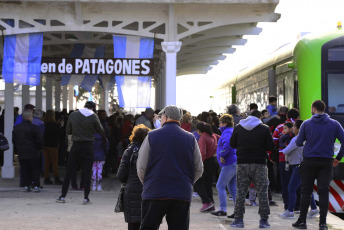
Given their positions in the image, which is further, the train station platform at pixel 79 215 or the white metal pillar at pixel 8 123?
the white metal pillar at pixel 8 123

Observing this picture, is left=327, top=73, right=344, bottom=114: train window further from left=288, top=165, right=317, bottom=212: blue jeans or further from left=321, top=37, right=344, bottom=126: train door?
left=288, top=165, right=317, bottom=212: blue jeans

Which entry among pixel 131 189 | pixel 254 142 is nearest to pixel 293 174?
pixel 254 142

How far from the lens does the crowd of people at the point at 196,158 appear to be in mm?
6445

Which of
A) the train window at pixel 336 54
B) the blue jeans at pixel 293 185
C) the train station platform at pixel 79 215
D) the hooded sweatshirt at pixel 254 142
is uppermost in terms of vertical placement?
the train window at pixel 336 54

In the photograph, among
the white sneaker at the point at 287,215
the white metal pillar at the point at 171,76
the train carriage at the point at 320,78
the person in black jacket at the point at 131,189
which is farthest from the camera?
the white metal pillar at the point at 171,76

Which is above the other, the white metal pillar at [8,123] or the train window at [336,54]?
the train window at [336,54]

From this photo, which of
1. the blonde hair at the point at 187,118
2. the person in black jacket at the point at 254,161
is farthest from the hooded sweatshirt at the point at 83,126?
the person in black jacket at the point at 254,161

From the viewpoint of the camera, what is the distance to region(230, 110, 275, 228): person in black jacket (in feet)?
32.3

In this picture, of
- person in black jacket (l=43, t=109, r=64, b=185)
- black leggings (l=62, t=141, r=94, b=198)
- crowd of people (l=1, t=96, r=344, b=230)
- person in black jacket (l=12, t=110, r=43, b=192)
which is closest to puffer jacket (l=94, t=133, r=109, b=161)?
crowd of people (l=1, t=96, r=344, b=230)

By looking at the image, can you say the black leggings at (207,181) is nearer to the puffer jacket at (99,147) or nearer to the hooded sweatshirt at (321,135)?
the hooded sweatshirt at (321,135)

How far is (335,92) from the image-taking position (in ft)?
41.1

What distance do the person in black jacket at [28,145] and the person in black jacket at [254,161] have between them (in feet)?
17.6

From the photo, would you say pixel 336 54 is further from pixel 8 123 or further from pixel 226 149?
pixel 8 123

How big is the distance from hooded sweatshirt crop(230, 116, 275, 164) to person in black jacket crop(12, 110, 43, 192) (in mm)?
5379
